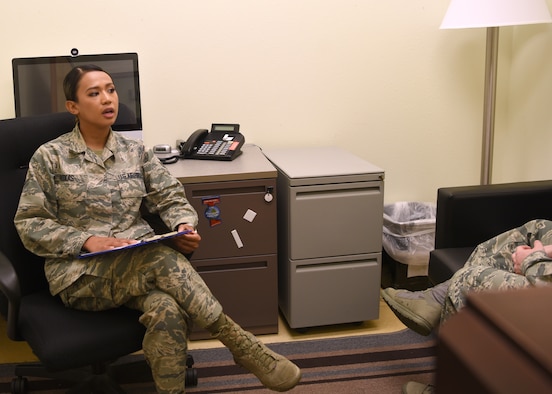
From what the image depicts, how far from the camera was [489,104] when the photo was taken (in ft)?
9.66

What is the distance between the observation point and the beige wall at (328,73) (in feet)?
9.03

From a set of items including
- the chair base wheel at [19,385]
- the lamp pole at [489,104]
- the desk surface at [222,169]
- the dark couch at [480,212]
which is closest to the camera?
the chair base wheel at [19,385]

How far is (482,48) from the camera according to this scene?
3037 millimetres

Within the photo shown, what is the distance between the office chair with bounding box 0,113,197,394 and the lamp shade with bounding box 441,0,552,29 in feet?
5.55

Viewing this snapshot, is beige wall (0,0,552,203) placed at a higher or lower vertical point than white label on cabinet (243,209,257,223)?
higher

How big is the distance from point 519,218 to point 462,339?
214 cm

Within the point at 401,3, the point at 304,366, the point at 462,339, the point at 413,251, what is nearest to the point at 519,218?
the point at 413,251

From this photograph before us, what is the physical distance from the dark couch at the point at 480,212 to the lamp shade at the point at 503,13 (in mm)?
692

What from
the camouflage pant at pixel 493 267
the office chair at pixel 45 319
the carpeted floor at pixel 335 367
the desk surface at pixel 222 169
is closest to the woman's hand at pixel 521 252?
the camouflage pant at pixel 493 267

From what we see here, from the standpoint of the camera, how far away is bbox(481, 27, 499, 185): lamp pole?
2.86 m

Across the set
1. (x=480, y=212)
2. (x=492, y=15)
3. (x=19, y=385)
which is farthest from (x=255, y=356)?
(x=492, y=15)

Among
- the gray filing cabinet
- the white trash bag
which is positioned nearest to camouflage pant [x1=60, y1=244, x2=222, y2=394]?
the gray filing cabinet

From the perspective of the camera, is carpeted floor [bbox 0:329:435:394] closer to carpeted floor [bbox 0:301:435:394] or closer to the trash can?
carpeted floor [bbox 0:301:435:394]

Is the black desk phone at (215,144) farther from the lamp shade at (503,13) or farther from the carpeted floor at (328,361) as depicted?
the lamp shade at (503,13)
